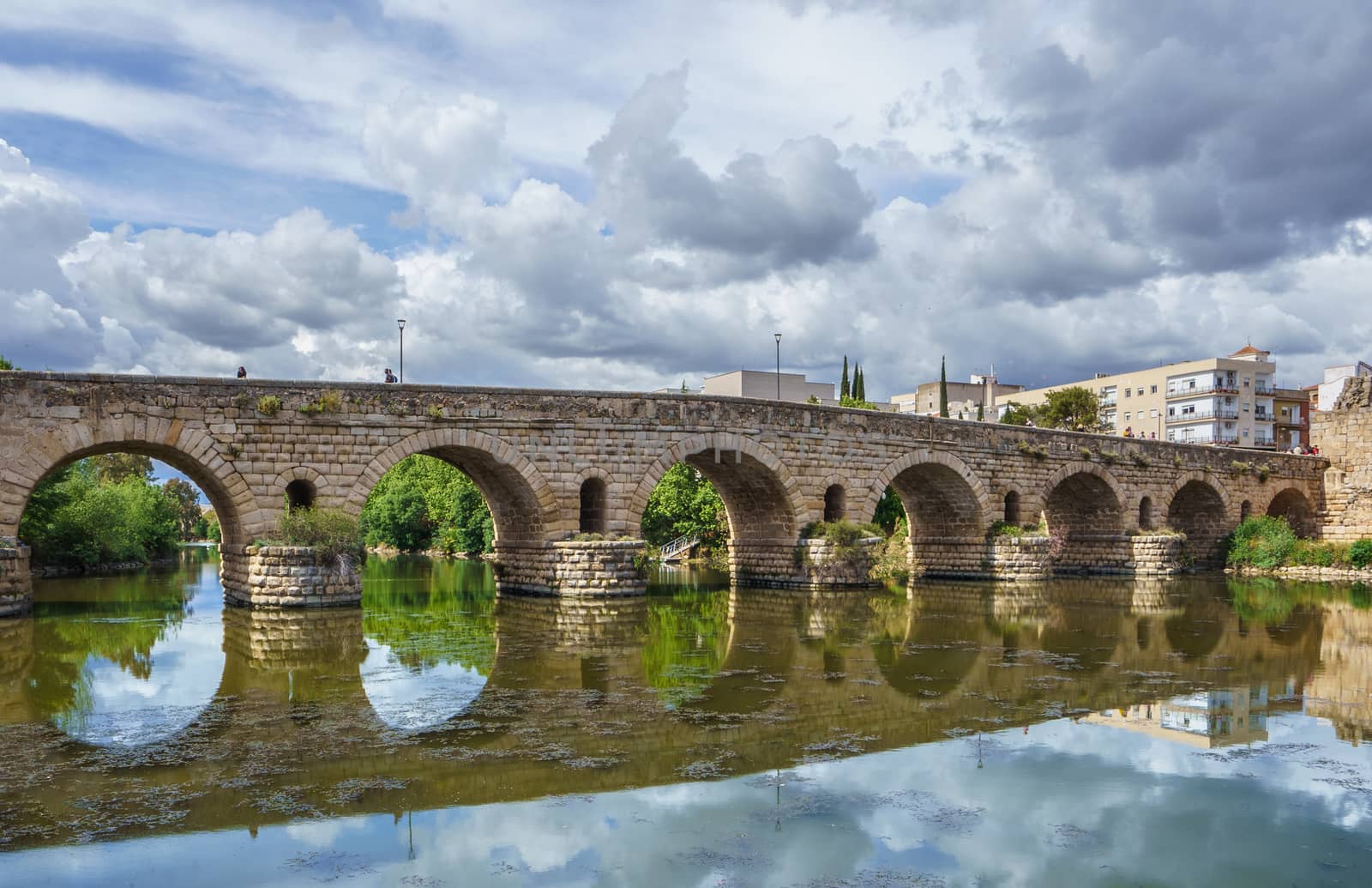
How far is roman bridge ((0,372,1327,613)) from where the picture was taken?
17.7 metres

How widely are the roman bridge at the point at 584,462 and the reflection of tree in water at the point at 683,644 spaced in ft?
5.73

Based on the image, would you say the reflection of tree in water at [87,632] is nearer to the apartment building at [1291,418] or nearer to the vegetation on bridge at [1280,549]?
the vegetation on bridge at [1280,549]

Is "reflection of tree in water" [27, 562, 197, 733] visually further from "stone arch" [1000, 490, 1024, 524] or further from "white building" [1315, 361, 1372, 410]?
"white building" [1315, 361, 1372, 410]

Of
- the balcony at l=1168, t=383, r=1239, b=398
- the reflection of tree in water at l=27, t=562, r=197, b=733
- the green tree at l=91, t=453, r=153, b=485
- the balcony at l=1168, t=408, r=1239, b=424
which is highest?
the balcony at l=1168, t=383, r=1239, b=398

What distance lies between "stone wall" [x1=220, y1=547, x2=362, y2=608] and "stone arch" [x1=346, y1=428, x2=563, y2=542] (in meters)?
1.31

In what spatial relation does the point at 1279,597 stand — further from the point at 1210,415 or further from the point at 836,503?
the point at 1210,415

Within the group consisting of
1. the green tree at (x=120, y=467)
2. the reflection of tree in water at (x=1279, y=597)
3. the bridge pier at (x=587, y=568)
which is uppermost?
the green tree at (x=120, y=467)

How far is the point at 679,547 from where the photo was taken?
40844mm

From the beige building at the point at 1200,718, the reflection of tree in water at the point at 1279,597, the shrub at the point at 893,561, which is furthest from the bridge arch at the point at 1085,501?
the beige building at the point at 1200,718

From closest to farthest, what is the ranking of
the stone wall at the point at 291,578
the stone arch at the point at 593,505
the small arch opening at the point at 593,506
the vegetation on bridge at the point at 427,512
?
the stone wall at the point at 291,578 → the stone arch at the point at 593,505 → the small arch opening at the point at 593,506 → the vegetation on bridge at the point at 427,512

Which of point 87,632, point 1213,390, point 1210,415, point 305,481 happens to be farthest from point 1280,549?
point 87,632

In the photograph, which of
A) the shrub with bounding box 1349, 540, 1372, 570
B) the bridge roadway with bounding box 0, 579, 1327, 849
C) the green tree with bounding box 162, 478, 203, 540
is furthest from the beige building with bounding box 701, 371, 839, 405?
the green tree with bounding box 162, 478, 203, 540

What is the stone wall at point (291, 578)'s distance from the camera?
1828 cm

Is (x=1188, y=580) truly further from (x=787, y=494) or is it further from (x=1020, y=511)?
(x=787, y=494)
